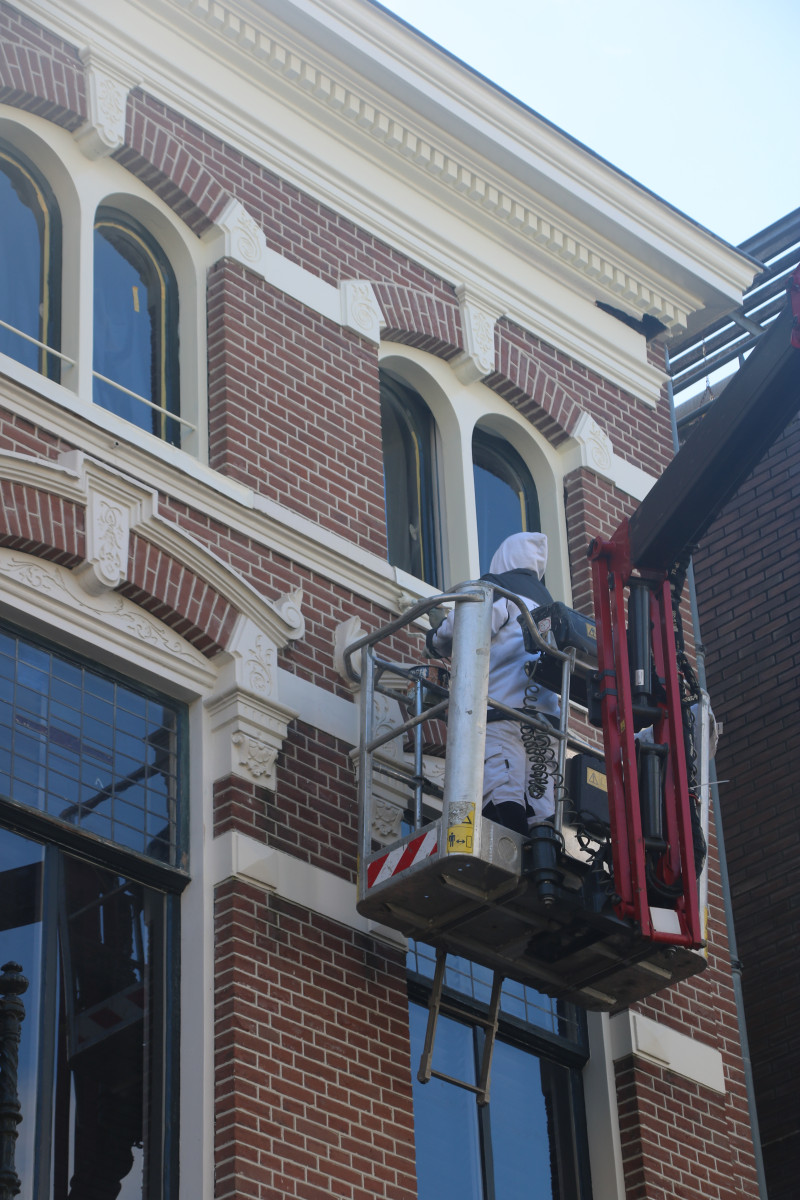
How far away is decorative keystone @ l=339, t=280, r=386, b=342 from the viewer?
13.2 meters

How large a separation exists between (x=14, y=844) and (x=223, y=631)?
1924mm

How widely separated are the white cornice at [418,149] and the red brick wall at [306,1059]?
5386mm

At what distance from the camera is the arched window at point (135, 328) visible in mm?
12023

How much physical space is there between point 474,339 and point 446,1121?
18.1ft

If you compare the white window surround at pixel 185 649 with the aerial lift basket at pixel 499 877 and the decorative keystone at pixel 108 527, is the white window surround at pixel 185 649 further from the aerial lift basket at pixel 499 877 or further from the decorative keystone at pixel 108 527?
the aerial lift basket at pixel 499 877

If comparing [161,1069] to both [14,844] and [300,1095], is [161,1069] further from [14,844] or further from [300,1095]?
[14,844]

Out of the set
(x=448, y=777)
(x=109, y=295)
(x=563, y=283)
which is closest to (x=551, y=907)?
(x=448, y=777)

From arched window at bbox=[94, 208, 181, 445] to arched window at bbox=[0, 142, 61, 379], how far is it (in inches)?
15.9

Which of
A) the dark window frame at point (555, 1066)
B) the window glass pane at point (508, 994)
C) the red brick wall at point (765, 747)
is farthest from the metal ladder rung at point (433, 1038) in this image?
the red brick wall at point (765, 747)

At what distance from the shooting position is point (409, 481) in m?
13.8

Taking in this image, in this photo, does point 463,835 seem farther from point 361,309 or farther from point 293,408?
point 361,309

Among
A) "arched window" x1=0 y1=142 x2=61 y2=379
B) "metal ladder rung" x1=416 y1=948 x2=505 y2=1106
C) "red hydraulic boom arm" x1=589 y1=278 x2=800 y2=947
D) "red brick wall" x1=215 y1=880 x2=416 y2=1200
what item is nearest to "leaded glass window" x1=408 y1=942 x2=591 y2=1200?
"red brick wall" x1=215 y1=880 x2=416 y2=1200

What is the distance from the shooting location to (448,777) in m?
9.85

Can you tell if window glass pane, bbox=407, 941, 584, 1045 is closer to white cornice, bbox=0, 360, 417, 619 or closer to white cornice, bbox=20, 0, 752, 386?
white cornice, bbox=0, 360, 417, 619
